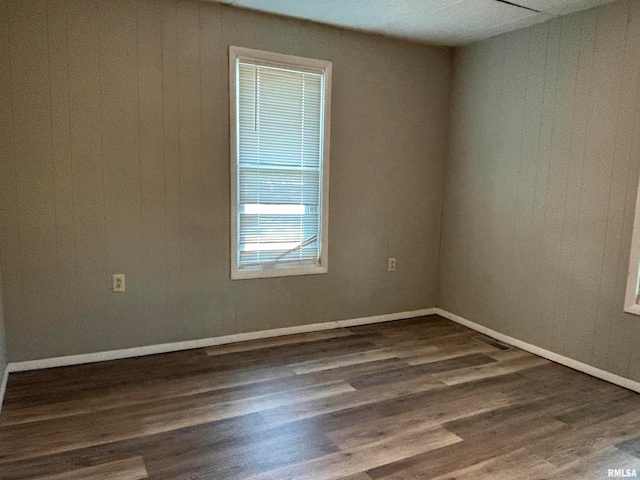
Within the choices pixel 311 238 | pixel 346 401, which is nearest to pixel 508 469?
pixel 346 401

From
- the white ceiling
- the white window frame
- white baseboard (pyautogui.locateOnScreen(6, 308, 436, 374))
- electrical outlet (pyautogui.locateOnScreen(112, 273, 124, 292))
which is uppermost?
the white ceiling

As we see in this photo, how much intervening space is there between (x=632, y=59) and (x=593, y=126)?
1.37 feet

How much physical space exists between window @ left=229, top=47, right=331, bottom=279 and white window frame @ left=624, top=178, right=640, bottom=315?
80.3 inches

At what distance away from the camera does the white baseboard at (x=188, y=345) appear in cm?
288

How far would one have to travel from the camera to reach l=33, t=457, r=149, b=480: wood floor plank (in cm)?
185

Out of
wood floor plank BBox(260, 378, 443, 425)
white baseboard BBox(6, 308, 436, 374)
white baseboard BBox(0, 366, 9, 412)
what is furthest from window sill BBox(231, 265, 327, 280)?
white baseboard BBox(0, 366, 9, 412)

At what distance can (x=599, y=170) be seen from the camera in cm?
293

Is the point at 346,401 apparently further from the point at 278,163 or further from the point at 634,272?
the point at 634,272

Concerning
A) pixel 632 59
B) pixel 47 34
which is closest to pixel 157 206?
pixel 47 34

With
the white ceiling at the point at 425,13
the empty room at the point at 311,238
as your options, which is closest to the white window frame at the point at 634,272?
the empty room at the point at 311,238

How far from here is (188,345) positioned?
3283 millimetres

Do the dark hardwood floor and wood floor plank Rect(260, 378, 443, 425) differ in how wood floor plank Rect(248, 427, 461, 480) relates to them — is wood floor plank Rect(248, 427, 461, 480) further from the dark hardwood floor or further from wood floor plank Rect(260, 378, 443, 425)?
wood floor plank Rect(260, 378, 443, 425)

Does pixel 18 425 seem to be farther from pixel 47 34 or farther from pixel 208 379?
pixel 47 34

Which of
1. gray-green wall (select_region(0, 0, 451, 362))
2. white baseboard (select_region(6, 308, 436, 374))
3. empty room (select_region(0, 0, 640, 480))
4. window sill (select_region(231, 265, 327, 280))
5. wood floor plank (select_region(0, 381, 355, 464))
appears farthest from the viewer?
window sill (select_region(231, 265, 327, 280))
